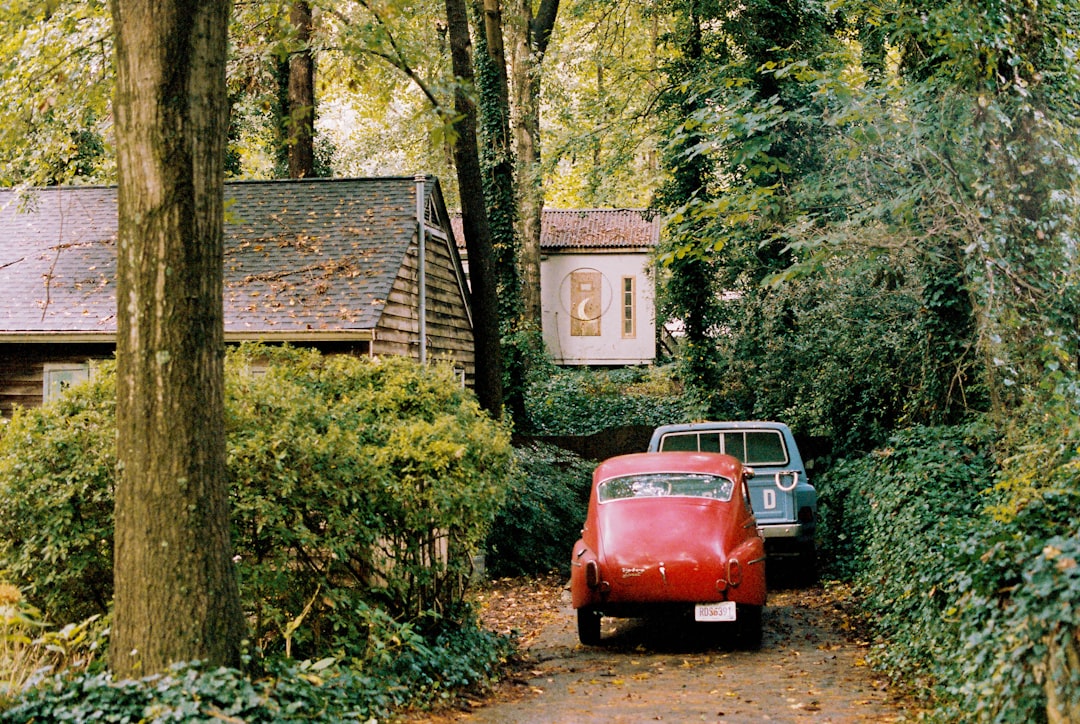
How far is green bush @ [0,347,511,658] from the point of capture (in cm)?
754

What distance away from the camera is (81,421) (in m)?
7.94

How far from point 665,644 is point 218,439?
6.31m

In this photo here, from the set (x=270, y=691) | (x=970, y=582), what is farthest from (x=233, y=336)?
(x=970, y=582)

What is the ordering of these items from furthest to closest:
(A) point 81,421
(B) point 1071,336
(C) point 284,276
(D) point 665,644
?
1. (C) point 284,276
2. (D) point 665,644
3. (B) point 1071,336
4. (A) point 81,421

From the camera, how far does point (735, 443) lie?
49.6 ft

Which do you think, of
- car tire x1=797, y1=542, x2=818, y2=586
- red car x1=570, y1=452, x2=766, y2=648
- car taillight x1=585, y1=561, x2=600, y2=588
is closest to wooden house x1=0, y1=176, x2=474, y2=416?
red car x1=570, y1=452, x2=766, y2=648

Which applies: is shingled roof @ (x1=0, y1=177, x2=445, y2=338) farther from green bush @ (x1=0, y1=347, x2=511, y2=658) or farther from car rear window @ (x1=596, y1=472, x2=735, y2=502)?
green bush @ (x1=0, y1=347, x2=511, y2=658)

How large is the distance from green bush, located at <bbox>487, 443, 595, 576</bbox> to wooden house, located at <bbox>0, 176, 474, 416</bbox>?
8.87 feet

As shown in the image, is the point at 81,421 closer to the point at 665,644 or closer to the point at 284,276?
the point at 665,644

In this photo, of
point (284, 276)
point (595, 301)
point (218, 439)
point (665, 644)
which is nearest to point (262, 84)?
point (284, 276)

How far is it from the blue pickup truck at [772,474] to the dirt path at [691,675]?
1.02 meters

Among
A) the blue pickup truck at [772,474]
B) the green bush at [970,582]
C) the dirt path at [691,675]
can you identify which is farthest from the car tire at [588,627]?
the blue pickup truck at [772,474]

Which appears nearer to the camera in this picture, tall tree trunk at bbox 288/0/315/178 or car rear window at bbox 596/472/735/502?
car rear window at bbox 596/472/735/502

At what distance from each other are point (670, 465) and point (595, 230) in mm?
30434
